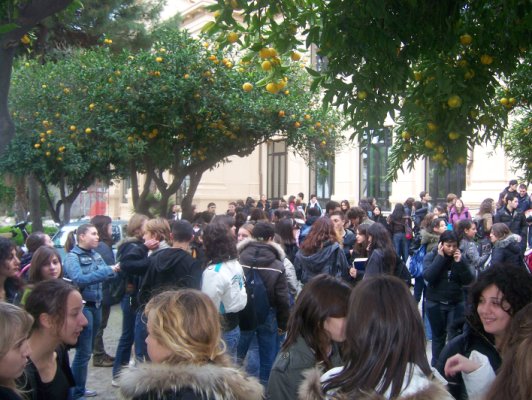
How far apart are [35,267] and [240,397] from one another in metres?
3.47

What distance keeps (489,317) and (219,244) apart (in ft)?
9.30

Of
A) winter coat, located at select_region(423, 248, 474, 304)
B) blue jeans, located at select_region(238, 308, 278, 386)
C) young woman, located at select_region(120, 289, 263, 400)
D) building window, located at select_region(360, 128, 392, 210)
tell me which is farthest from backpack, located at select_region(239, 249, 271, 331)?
building window, located at select_region(360, 128, 392, 210)

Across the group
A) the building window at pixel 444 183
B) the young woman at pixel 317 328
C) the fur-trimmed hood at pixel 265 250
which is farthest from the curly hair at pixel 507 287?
the building window at pixel 444 183

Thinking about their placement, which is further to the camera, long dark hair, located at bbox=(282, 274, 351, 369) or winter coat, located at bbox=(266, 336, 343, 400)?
long dark hair, located at bbox=(282, 274, 351, 369)

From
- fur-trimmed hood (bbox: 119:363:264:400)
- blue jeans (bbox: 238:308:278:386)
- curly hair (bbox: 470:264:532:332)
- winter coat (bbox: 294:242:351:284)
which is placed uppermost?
curly hair (bbox: 470:264:532:332)

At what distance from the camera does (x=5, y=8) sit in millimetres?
4996

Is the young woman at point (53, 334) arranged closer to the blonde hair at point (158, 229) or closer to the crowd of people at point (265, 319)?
the crowd of people at point (265, 319)

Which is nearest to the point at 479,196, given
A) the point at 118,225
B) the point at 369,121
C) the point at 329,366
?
the point at 118,225

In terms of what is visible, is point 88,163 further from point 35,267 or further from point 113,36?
point 35,267

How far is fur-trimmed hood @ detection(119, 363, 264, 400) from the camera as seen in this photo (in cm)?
229

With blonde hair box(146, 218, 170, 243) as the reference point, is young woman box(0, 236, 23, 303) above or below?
below

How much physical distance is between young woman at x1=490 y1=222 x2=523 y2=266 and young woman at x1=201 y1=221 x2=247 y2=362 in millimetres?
3309

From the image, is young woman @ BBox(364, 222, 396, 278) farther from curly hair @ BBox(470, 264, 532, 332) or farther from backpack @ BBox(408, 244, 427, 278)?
curly hair @ BBox(470, 264, 532, 332)

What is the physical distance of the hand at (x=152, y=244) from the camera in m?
5.98
